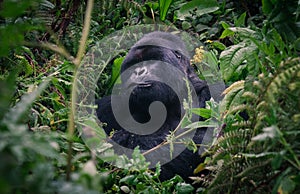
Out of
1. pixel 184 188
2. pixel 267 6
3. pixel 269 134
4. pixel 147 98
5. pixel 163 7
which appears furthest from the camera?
pixel 163 7

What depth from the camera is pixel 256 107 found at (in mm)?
1075

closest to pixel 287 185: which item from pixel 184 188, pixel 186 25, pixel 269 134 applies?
pixel 269 134

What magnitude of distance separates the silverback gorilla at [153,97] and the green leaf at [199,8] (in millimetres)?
785

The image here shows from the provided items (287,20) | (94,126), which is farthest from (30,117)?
(287,20)

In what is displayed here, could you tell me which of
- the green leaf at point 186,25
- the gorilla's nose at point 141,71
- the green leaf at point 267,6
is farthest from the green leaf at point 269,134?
the green leaf at point 186,25

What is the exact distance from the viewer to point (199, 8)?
3.11 meters

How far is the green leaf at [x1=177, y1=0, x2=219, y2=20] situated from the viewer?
3061mm

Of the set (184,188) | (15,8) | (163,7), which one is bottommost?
(184,188)

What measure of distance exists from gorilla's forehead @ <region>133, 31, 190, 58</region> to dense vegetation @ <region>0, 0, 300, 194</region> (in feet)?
0.39

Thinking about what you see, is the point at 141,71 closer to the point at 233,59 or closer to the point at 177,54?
the point at 177,54

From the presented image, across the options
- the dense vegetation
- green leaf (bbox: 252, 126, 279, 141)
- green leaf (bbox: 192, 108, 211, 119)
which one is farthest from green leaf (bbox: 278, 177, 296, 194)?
green leaf (bbox: 192, 108, 211, 119)

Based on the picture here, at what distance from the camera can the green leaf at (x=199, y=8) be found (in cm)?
306

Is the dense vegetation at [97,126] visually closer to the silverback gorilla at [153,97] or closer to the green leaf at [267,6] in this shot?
the green leaf at [267,6]

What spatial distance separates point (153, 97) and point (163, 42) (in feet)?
1.25
